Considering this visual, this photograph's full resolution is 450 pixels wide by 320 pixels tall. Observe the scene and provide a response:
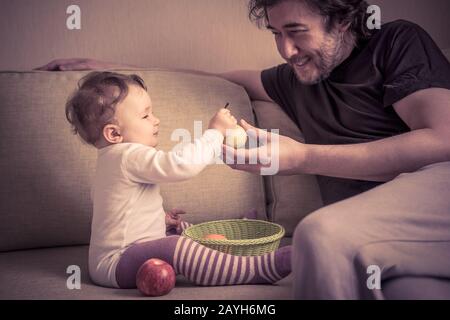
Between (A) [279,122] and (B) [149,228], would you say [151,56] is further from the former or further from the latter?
(B) [149,228]

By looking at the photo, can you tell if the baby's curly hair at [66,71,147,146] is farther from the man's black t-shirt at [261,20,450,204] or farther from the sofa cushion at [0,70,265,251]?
the man's black t-shirt at [261,20,450,204]

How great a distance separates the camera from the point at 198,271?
44.4 inches

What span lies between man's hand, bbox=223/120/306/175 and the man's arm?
21 mm

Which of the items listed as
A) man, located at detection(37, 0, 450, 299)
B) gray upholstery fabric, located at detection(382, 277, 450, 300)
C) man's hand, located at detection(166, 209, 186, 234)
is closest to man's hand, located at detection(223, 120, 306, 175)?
man, located at detection(37, 0, 450, 299)

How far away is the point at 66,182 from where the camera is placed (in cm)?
141

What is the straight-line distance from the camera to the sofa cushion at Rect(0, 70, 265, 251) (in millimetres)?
1399

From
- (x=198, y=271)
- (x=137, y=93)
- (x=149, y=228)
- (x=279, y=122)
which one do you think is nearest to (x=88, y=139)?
(x=137, y=93)

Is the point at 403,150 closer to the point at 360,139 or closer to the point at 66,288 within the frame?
the point at 360,139

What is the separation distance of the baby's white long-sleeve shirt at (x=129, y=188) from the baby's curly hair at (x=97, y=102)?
0.23ft

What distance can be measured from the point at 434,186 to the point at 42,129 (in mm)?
1044

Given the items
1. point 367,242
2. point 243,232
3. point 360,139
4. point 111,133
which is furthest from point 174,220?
point 367,242

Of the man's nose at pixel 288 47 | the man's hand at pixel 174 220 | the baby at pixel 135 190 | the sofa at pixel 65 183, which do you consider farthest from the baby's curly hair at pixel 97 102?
the man's nose at pixel 288 47

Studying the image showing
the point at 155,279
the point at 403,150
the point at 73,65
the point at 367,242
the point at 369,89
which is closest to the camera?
the point at 367,242

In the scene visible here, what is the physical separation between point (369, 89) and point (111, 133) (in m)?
0.69
